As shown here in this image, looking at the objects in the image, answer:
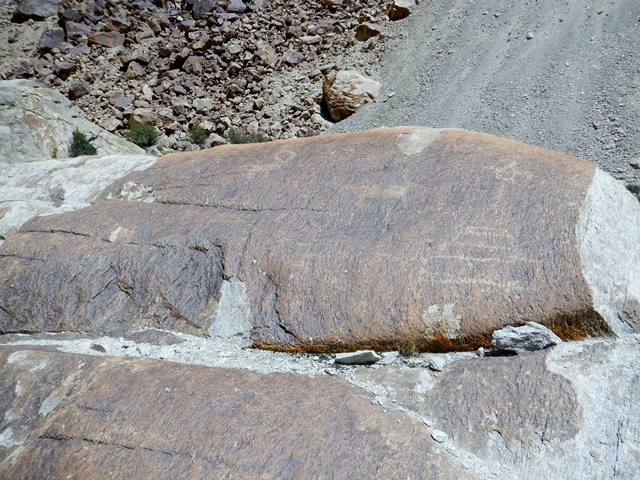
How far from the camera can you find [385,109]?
1357cm

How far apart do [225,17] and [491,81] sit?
7.90 m

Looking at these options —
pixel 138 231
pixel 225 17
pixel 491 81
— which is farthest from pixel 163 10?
pixel 138 231

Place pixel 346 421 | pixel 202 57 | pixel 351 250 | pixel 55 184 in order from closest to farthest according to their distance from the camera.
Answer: pixel 346 421 → pixel 351 250 → pixel 55 184 → pixel 202 57

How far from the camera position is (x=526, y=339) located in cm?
231

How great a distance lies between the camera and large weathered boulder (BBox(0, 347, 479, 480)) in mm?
→ 2098

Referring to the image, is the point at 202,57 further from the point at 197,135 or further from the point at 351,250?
the point at 351,250

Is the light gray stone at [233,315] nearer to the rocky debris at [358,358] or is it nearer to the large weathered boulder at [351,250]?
→ the large weathered boulder at [351,250]

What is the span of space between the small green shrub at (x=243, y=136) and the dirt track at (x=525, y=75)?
1.89m

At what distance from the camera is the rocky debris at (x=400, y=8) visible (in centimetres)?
1570

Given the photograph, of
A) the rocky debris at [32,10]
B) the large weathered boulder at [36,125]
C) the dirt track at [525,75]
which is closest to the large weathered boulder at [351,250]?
the large weathered boulder at [36,125]

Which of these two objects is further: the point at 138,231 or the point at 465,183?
the point at 138,231

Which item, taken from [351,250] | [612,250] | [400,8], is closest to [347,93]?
[400,8]

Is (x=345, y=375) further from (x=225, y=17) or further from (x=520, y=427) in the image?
(x=225, y=17)

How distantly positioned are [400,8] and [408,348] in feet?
48.6
